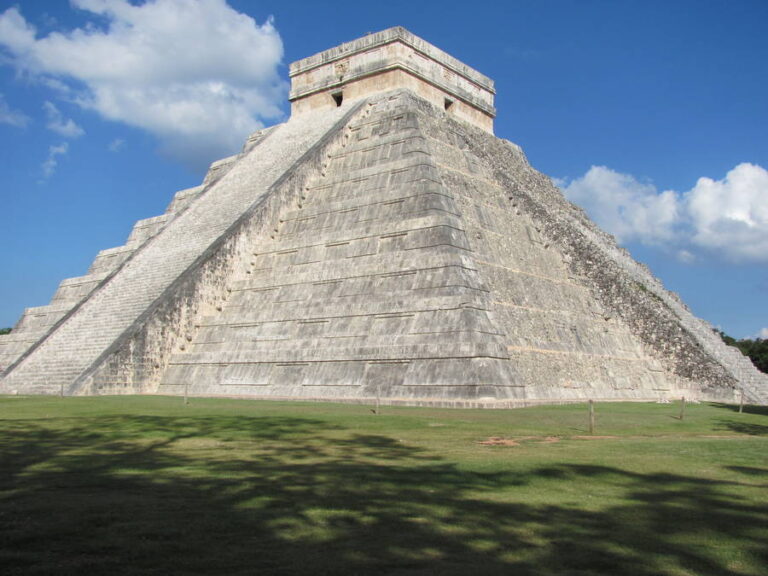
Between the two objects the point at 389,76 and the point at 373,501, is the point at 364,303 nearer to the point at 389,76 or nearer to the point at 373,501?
the point at 389,76

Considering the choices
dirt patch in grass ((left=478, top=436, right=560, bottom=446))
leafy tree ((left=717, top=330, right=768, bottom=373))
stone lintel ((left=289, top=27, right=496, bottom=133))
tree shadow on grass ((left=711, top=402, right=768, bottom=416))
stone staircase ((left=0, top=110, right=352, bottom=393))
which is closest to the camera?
dirt patch in grass ((left=478, top=436, right=560, bottom=446))

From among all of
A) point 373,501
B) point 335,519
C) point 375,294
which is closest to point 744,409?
point 375,294

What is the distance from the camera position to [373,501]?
22.1 feet

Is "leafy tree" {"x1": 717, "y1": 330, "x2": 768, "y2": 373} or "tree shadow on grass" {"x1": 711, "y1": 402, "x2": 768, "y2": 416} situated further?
"leafy tree" {"x1": 717, "y1": 330, "x2": 768, "y2": 373}

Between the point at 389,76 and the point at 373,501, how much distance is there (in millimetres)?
23282

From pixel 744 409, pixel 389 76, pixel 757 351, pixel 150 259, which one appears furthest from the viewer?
pixel 757 351

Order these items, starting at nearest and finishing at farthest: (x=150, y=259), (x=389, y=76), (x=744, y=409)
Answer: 1. (x=744, y=409)
2. (x=150, y=259)
3. (x=389, y=76)

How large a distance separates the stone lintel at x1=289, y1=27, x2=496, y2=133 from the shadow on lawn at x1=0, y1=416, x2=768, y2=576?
21.1 metres

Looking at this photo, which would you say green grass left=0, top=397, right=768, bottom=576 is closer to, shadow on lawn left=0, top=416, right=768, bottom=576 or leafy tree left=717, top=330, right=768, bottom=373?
shadow on lawn left=0, top=416, right=768, bottom=576

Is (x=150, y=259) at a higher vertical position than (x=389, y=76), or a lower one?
lower

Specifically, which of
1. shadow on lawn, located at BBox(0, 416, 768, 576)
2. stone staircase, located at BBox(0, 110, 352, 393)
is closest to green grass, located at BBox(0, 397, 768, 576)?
shadow on lawn, located at BBox(0, 416, 768, 576)

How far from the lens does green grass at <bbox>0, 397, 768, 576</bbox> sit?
5.03m

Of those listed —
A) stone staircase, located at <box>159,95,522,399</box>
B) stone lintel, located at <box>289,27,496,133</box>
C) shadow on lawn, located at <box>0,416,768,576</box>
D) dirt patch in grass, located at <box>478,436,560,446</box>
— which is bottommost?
shadow on lawn, located at <box>0,416,768,576</box>

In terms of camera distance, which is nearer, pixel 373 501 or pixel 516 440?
pixel 373 501
